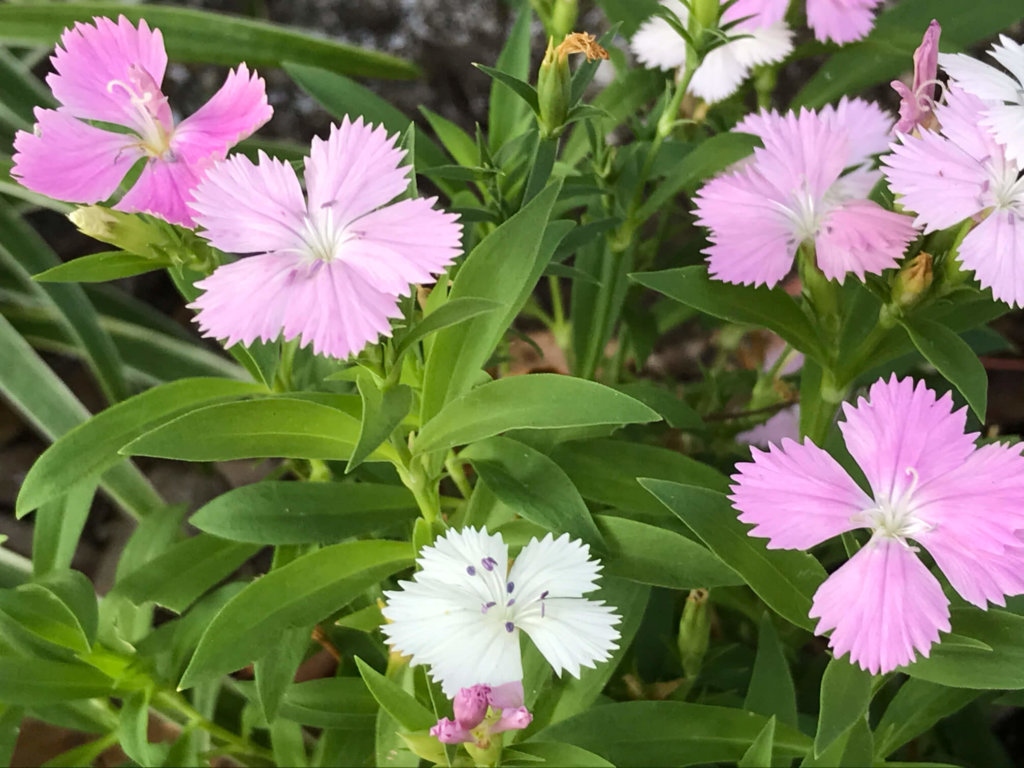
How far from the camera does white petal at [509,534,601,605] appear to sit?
59 centimetres

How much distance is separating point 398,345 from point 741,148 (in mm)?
410

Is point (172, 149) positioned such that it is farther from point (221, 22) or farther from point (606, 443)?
point (221, 22)

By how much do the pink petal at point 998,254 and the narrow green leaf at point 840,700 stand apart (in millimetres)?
274

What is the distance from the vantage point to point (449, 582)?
1.94ft

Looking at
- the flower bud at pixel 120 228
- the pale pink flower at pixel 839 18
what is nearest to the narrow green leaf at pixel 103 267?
the flower bud at pixel 120 228

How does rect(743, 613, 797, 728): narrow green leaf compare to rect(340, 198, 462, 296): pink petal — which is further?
rect(743, 613, 797, 728): narrow green leaf

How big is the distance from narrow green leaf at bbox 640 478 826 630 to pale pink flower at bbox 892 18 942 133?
1.01 feet

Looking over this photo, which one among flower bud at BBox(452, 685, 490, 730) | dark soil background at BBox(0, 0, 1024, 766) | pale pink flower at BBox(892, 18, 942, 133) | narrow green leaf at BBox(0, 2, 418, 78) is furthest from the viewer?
dark soil background at BBox(0, 0, 1024, 766)

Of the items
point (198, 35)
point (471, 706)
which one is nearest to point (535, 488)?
point (471, 706)

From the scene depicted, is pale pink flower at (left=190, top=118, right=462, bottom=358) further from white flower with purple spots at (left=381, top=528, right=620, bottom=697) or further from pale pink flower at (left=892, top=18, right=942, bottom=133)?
pale pink flower at (left=892, top=18, right=942, bottom=133)

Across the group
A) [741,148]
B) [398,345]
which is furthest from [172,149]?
[741,148]

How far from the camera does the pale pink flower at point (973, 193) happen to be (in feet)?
1.97

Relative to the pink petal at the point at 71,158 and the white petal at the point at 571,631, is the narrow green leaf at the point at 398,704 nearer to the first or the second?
the white petal at the point at 571,631

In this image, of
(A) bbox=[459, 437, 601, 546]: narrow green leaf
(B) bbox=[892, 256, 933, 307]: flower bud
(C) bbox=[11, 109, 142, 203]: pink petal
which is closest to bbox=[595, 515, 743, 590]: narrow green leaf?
(A) bbox=[459, 437, 601, 546]: narrow green leaf
